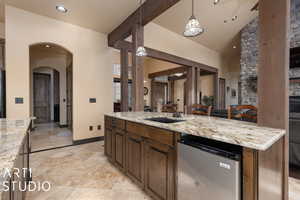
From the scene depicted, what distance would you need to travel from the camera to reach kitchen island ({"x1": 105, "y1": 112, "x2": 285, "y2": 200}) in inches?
35.4

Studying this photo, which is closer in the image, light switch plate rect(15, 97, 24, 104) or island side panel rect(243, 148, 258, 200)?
island side panel rect(243, 148, 258, 200)

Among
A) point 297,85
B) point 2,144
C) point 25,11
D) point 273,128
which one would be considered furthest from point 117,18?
point 297,85

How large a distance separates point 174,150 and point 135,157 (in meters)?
0.71

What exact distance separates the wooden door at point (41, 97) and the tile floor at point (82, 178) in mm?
4021

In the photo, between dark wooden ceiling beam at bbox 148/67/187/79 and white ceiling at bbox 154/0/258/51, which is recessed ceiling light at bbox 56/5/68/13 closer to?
white ceiling at bbox 154/0/258/51

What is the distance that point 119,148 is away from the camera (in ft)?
7.22

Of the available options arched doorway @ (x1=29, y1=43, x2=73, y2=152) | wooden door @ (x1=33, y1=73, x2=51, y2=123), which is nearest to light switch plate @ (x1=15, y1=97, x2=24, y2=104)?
arched doorway @ (x1=29, y1=43, x2=73, y2=152)

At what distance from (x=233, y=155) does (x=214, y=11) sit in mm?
4758

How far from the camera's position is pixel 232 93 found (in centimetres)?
898

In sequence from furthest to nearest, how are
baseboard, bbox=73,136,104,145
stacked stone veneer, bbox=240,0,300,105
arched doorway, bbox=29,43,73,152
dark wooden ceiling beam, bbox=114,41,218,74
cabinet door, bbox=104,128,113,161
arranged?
stacked stone veneer, bbox=240,0,300,105 → arched doorway, bbox=29,43,73,152 → dark wooden ceiling beam, bbox=114,41,218,74 → baseboard, bbox=73,136,104,145 → cabinet door, bbox=104,128,113,161

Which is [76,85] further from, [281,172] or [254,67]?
[254,67]

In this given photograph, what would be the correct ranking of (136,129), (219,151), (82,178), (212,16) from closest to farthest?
(219,151), (136,129), (82,178), (212,16)

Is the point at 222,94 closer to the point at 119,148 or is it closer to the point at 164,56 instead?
the point at 164,56

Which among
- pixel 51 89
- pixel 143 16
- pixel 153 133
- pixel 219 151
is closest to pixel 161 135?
pixel 153 133
